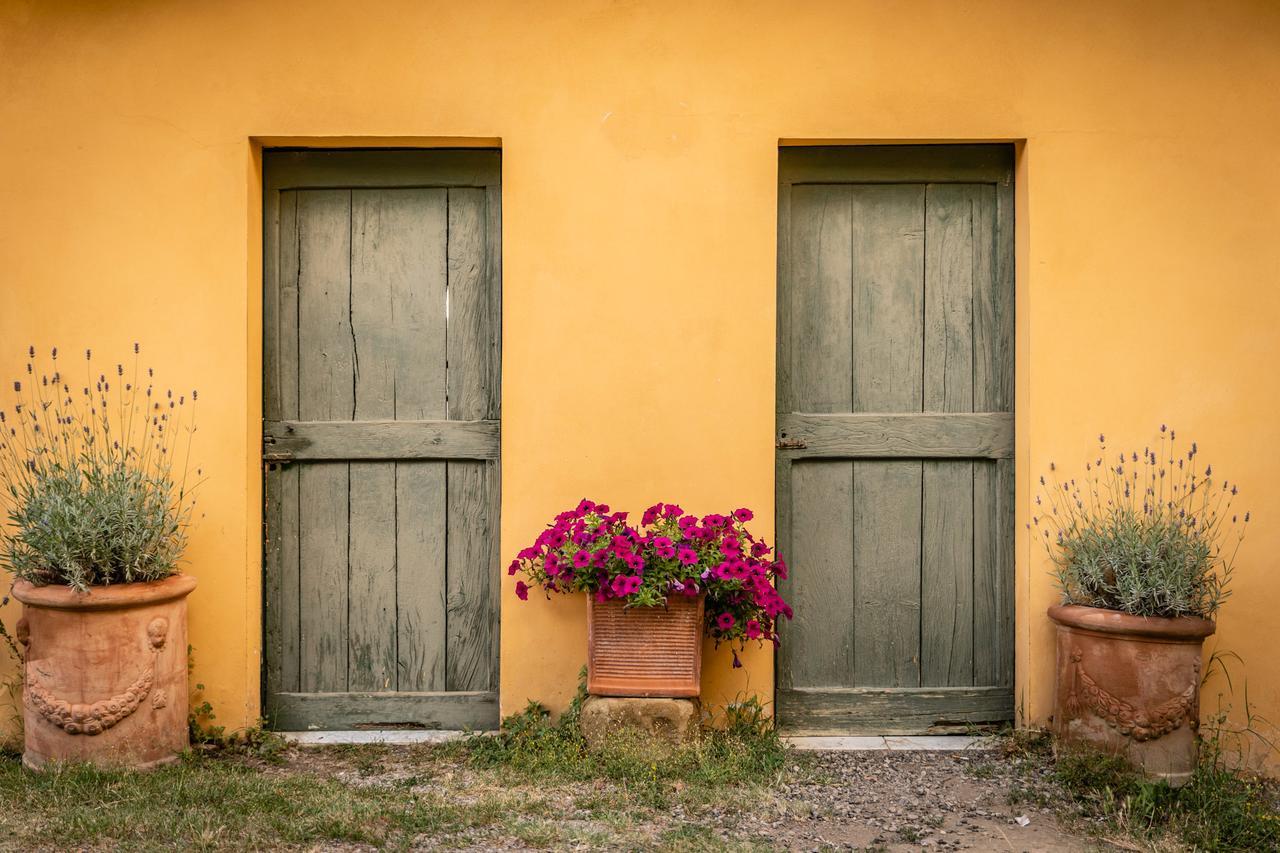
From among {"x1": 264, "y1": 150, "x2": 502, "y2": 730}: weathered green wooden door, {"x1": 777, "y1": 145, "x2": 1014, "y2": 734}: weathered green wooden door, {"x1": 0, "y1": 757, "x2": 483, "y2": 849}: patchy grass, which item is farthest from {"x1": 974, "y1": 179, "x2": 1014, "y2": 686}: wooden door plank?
{"x1": 0, "y1": 757, "x2": 483, "y2": 849}: patchy grass

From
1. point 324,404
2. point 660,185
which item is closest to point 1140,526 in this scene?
Answer: point 660,185

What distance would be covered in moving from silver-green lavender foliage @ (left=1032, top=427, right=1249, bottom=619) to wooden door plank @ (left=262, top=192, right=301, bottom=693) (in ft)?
10.0

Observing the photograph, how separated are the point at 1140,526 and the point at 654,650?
6.08ft

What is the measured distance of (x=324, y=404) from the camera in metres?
4.27

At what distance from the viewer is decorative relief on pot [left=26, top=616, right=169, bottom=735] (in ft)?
11.8

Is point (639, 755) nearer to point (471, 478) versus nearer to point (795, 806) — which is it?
point (795, 806)

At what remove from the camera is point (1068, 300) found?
404 centimetres

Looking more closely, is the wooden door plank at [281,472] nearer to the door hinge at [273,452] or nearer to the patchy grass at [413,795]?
the door hinge at [273,452]

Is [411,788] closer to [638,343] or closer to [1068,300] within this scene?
[638,343]

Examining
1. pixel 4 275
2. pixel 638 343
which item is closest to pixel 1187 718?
pixel 638 343

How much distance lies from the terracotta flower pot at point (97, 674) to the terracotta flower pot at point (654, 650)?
A: 1.59 metres

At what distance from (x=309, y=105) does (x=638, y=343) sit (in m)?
1.61

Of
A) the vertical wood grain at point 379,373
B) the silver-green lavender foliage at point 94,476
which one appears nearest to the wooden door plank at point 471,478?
the vertical wood grain at point 379,373

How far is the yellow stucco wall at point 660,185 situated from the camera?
4.04 meters
